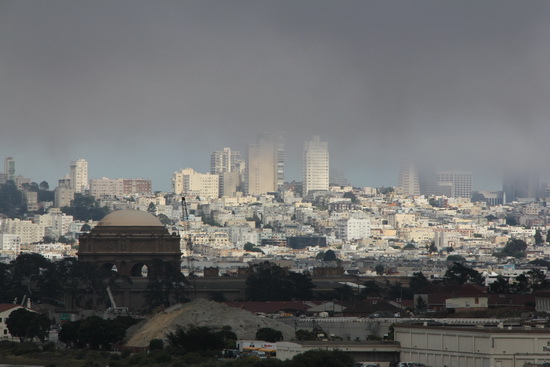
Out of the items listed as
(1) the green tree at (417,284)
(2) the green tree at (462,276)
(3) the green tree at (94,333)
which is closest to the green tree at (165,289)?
(1) the green tree at (417,284)

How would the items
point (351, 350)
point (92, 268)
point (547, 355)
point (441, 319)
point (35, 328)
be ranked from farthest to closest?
point (92, 268) → point (35, 328) → point (441, 319) → point (351, 350) → point (547, 355)

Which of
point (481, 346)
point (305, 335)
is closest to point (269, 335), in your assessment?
point (305, 335)

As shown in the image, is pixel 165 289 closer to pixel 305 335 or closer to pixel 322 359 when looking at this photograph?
pixel 305 335

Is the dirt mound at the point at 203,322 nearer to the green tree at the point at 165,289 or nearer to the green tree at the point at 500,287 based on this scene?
the green tree at the point at 500,287

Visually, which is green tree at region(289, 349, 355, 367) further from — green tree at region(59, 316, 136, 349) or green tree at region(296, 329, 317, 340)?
green tree at region(59, 316, 136, 349)

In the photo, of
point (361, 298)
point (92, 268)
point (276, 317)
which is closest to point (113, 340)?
point (276, 317)

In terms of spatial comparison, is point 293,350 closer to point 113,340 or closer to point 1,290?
point 113,340
